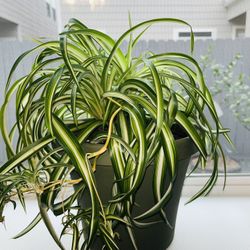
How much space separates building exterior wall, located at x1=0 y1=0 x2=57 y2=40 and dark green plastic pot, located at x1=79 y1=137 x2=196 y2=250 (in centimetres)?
64

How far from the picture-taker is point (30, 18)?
91cm

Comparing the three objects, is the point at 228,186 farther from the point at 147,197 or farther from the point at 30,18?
the point at 30,18

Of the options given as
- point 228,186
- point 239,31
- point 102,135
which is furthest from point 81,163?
point 239,31

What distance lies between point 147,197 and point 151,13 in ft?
2.28

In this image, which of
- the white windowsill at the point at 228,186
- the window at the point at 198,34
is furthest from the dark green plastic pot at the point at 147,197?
the window at the point at 198,34

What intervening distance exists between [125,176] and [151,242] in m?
0.22

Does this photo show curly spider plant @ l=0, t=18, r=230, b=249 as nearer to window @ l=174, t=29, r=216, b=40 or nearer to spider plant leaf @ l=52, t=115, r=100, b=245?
spider plant leaf @ l=52, t=115, r=100, b=245

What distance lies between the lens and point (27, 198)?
2.91ft

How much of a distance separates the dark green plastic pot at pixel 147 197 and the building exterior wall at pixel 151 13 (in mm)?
586

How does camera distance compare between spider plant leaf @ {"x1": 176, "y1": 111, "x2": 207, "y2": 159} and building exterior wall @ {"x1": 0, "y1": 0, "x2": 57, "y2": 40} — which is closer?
spider plant leaf @ {"x1": 176, "y1": 111, "x2": 207, "y2": 159}

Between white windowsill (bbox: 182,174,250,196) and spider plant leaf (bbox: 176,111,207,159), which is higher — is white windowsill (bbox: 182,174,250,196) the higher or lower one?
the lower one

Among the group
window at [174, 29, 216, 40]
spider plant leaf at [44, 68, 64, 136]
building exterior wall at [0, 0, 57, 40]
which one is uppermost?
building exterior wall at [0, 0, 57, 40]

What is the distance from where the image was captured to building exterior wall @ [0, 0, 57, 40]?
88 cm

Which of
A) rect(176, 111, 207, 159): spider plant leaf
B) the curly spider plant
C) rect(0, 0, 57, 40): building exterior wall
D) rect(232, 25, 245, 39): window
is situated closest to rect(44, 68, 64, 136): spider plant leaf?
the curly spider plant
